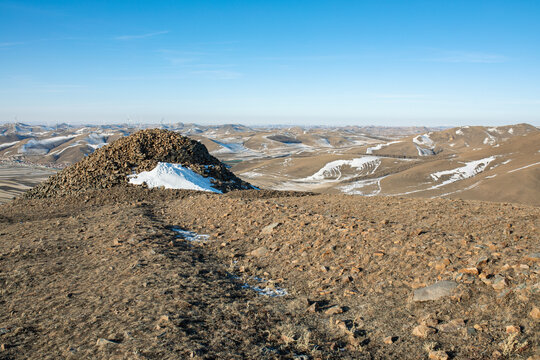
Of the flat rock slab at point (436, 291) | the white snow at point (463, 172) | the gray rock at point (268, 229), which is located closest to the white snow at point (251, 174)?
the white snow at point (463, 172)

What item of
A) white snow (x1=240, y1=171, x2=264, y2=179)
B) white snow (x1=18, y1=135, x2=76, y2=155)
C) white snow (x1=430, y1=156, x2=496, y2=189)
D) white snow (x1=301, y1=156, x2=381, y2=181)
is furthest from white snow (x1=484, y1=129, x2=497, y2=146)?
white snow (x1=18, y1=135, x2=76, y2=155)

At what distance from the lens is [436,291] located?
5355 mm

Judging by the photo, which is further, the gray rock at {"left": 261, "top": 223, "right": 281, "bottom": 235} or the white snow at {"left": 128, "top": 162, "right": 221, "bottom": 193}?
the white snow at {"left": 128, "top": 162, "right": 221, "bottom": 193}

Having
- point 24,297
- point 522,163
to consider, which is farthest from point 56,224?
point 522,163

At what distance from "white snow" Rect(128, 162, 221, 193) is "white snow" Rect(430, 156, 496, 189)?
163 ft

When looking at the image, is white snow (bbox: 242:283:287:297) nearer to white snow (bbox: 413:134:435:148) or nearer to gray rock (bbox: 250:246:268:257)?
gray rock (bbox: 250:246:268:257)

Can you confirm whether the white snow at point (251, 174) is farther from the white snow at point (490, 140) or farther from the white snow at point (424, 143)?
the white snow at point (490, 140)

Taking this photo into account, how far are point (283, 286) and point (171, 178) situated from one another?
1272cm

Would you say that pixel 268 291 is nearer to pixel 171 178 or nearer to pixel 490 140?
pixel 171 178

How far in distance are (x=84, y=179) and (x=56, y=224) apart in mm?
8309

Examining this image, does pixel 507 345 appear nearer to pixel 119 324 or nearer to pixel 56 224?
pixel 119 324

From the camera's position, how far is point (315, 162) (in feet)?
282

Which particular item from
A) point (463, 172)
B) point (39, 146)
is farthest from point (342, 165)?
point (39, 146)

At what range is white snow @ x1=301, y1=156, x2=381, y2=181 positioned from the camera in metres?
76.5
